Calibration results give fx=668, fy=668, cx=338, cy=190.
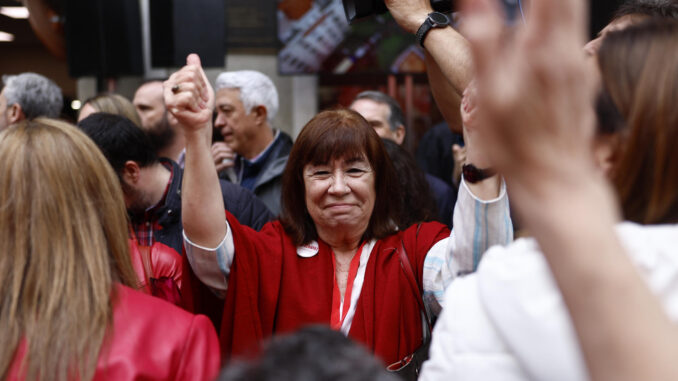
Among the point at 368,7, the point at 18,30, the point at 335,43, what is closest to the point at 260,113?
the point at 335,43

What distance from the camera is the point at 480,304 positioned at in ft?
3.09

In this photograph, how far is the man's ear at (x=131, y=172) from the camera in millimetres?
2678

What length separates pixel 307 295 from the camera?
6.78 ft

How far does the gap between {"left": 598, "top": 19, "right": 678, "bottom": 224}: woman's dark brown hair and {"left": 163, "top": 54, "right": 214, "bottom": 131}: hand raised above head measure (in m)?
1.15

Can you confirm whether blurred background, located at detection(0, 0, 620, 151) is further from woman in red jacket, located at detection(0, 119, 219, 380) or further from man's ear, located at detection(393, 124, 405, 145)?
woman in red jacket, located at detection(0, 119, 219, 380)

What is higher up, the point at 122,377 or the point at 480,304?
the point at 480,304

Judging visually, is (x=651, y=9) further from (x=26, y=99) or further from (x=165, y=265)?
(x=26, y=99)

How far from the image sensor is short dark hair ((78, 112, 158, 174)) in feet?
8.80

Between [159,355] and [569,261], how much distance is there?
928 mm

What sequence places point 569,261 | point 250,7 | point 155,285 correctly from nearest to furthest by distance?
point 569,261 → point 155,285 → point 250,7

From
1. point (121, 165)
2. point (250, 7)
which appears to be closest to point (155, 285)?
point (121, 165)

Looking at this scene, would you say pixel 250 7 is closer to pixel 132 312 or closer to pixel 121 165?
pixel 121 165

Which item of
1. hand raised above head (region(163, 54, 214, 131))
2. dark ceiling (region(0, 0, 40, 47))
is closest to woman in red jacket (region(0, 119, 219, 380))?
hand raised above head (region(163, 54, 214, 131))

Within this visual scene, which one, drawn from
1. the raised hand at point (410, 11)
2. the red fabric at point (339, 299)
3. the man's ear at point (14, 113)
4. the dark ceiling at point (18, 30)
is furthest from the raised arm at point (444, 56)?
the dark ceiling at point (18, 30)
